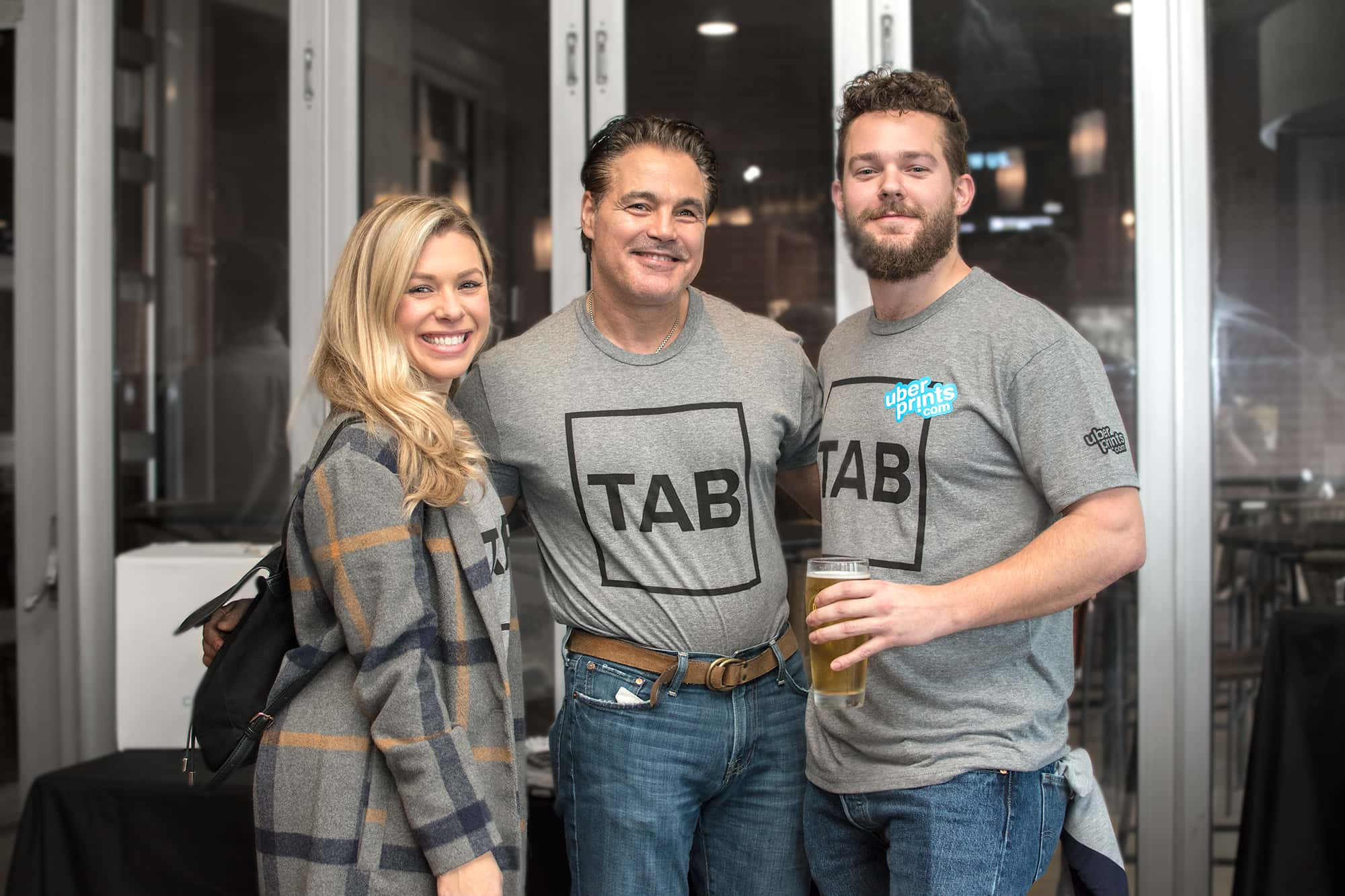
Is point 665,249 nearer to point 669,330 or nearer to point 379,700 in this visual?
point 669,330

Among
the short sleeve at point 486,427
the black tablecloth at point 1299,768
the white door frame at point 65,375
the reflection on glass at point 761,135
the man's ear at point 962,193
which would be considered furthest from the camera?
→ the white door frame at point 65,375

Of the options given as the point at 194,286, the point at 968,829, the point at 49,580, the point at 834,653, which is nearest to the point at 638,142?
the point at 834,653

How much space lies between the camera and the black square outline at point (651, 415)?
170cm

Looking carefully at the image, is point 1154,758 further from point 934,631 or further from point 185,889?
point 185,889

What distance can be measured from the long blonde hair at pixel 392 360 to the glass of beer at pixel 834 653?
450 millimetres

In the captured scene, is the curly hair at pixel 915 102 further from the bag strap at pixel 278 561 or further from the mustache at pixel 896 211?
the bag strap at pixel 278 561

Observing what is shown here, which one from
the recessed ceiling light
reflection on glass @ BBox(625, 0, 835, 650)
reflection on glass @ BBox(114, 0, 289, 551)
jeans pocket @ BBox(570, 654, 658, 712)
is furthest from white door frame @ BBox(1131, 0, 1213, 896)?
reflection on glass @ BBox(114, 0, 289, 551)

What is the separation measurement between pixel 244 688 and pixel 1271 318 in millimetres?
2438

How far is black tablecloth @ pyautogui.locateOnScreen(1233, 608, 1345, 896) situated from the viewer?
214 cm

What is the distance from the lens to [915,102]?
162cm

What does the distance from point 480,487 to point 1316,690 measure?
1631 millimetres

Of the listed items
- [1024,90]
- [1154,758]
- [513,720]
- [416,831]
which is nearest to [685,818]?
[513,720]

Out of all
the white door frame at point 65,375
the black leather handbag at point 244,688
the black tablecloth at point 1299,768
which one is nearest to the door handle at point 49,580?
the white door frame at point 65,375

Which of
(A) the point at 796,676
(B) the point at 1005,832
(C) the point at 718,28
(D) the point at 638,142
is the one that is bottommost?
(B) the point at 1005,832
